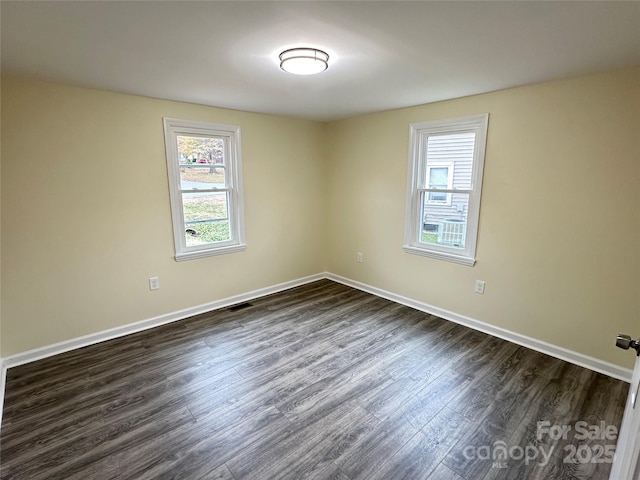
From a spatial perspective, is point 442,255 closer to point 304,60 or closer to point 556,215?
point 556,215

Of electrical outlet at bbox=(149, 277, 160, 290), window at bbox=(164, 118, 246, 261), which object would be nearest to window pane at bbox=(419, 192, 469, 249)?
window at bbox=(164, 118, 246, 261)

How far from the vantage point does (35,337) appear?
2.62 m

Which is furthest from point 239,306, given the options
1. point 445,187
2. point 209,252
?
point 445,187

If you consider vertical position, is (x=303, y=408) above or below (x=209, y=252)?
below

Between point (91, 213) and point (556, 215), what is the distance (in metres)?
4.04

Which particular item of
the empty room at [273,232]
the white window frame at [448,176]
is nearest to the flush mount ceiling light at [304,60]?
the empty room at [273,232]

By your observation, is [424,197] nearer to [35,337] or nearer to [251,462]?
[251,462]

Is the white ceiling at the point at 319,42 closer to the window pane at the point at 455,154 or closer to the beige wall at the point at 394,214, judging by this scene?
the beige wall at the point at 394,214

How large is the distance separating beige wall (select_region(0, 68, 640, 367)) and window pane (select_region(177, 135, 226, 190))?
237 millimetres

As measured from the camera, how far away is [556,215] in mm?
2555

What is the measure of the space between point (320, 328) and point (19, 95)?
3188 mm

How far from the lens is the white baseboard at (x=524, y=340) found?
2404 mm

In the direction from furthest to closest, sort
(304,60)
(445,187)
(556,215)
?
(445,187)
(556,215)
(304,60)

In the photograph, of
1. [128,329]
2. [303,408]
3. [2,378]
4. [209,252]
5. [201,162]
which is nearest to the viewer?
[303,408]
